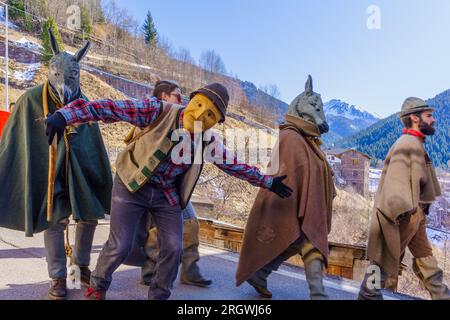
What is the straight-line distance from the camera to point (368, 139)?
23.6ft

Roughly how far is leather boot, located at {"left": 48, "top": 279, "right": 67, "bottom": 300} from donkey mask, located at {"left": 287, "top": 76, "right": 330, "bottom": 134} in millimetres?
2001

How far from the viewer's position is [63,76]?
2.62 m

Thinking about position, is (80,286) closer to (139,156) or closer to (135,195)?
(135,195)

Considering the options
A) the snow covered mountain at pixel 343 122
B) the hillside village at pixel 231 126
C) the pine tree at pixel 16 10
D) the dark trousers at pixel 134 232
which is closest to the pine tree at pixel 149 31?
the hillside village at pixel 231 126

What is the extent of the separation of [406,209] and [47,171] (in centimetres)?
249

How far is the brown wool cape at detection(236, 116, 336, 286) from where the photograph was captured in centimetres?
264

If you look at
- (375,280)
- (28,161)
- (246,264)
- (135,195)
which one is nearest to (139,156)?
(135,195)

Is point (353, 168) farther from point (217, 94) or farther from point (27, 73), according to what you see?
point (27, 73)

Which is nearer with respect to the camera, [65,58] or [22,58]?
[65,58]

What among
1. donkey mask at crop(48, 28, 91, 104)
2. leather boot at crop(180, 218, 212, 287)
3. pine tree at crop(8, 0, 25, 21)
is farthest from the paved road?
pine tree at crop(8, 0, 25, 21)

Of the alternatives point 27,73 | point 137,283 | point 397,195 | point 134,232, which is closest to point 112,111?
point 134,232

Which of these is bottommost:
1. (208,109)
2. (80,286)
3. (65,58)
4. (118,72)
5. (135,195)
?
(80,286)
